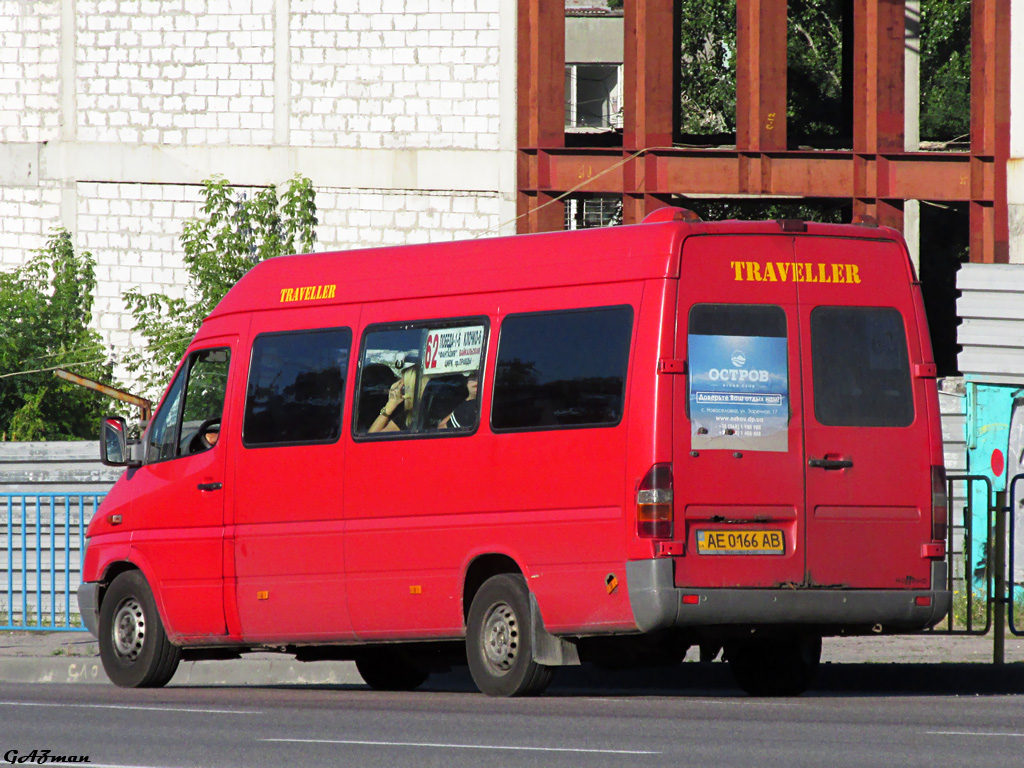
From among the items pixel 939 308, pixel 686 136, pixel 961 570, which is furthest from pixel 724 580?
pixel 939 308

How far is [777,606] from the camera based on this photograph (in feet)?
33.0

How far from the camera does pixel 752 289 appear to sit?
33.6ft

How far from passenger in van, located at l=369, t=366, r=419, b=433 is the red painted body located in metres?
0.12

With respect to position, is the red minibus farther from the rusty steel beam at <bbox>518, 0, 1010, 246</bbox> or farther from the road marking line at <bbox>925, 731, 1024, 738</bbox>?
the rusty steel beam at <bbox>518, 0, 1010, 246</bbox>

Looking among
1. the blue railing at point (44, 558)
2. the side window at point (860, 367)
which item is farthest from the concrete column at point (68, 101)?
the side window at point (860, 367)

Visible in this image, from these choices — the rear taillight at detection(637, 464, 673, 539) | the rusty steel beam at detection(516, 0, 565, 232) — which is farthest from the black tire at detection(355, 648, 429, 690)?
the rusty steel beam at detection(516, 0, 565, 232)

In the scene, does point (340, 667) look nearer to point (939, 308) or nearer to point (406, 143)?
point (406, 143)

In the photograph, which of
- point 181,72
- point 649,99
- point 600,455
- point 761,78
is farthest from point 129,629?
point 181,72

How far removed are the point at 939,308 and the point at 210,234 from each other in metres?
21.6

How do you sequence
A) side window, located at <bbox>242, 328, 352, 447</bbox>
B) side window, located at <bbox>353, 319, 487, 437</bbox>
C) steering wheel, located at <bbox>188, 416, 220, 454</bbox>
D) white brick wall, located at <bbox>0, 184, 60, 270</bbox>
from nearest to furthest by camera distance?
1. side window, located at <bbox>353, 319, 487, 437</bbox>
2. side window, located at <bbox>242, 328, 352, 447</bbox>
3. steering wheel, located at <bbox>188, 416, 220, 454</bbox>
4. white brick wall, located at <bbox>0, 184, 60, 270</bbox>

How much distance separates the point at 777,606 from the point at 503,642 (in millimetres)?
1656

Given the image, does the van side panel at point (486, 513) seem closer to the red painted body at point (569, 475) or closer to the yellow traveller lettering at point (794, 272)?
the red painted body at point (569, 475)

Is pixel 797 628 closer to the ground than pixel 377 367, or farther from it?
closer to the ground

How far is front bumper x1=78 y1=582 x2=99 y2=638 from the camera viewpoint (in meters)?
13.0
